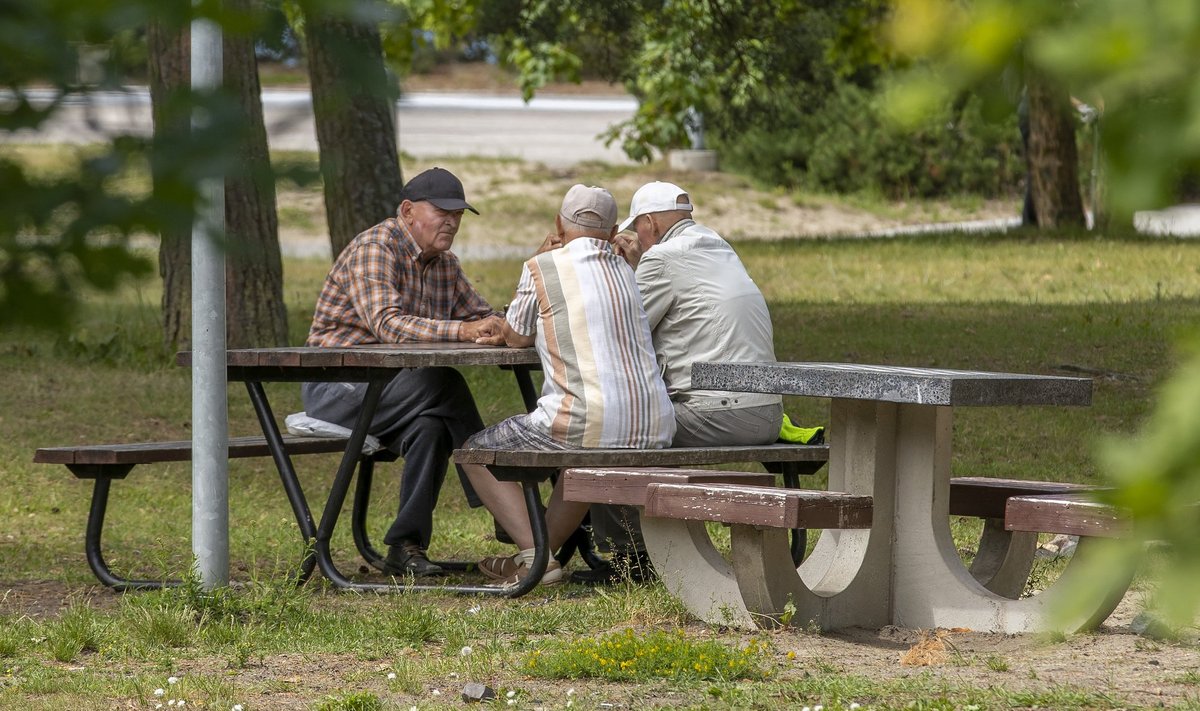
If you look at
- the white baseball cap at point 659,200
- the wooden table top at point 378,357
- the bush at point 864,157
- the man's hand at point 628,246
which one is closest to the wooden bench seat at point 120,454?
the wooden table top at point 378,357

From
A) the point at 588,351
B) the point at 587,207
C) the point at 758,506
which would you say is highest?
the point at 587,207

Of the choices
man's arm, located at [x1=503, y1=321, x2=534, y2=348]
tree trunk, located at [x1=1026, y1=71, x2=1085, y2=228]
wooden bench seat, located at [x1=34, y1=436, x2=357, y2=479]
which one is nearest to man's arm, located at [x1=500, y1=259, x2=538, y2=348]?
man's arm, located at [x1=503, y1=321, x2=534, y2=348]

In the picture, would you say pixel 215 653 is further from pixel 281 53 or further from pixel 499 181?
pixel 499 181

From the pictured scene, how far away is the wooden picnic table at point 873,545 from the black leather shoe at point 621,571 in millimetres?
410

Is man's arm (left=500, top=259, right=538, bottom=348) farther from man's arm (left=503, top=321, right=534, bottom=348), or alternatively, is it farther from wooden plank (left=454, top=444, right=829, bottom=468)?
wooden plank (left=454, top=444, right=829, bottom=468)

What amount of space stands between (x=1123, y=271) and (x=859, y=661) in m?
11.1

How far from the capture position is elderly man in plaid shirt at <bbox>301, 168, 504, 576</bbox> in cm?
588

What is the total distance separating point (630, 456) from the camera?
521 centimetres

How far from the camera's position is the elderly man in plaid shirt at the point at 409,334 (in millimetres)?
5879

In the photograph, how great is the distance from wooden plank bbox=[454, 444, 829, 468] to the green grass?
1.37ft

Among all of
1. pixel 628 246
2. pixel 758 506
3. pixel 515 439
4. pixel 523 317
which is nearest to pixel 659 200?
pixel 628 246

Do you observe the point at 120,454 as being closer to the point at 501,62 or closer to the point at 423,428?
the point at 423,428

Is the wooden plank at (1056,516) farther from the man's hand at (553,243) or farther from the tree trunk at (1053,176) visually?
the tree trunk at (1053,176)

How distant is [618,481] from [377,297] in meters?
1.46
